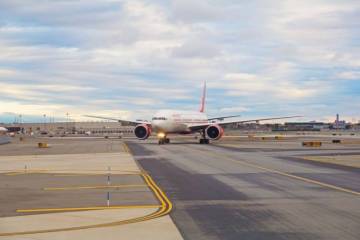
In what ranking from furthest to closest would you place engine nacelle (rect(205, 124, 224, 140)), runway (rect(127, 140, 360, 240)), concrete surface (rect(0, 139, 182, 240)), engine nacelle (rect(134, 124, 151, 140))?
engine nacelle (rect(134, 124, 151, 140)) → engine nacelle (rect(205, 124, 224, 140)) → runway (rect(127, 140, 360, 240)) → concrete surface (rect(0, 139, 182, 240))

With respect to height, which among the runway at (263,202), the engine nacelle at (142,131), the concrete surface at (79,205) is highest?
the engine nacelle at (142,131)

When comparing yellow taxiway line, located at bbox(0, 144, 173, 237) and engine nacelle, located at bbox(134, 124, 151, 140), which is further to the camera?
engine nacelle, located at bbox(134, 124, 151, 140)

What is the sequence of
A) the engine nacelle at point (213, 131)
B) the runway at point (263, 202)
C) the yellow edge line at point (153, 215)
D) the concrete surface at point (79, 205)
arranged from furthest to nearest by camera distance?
the engine nacelle at point (213, 131) < the runway at point (263, 202) < the yellow edge line at point (153, 215) < the concrete surface at point (79, 205)

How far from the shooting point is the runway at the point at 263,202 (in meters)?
12.6

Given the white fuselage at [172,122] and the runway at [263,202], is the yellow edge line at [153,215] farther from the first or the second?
the white fuselage at [172,122]

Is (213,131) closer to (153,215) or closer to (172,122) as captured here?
(172,122)

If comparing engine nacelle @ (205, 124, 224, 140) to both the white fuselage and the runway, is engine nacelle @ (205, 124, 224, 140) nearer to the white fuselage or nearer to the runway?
the white fuselage

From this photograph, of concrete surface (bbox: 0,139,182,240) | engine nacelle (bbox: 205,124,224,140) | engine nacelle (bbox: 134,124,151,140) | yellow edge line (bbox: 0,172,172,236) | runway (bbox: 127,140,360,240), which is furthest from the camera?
engine nacelle (bbox: 134,124,151,140)

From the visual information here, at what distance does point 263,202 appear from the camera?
681 inches

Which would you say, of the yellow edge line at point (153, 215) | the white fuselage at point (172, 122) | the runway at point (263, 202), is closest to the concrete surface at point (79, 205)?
the yellow edge line at point (153, 215)

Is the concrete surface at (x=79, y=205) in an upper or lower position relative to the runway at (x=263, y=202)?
lower

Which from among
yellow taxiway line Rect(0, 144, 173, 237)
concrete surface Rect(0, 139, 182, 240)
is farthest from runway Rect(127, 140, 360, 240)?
concrete surface Rect(0, 139, 182, 240)

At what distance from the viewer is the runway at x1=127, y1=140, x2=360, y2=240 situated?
1262 centimetres

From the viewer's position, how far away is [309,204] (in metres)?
16.8
